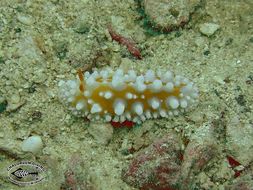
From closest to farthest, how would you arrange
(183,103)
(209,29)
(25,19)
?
(183,103)
(25,19)
(209,29)

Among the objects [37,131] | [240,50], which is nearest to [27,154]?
[37,131]

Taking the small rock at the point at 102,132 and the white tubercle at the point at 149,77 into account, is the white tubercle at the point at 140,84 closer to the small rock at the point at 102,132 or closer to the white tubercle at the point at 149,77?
the white tubercle at the point at 149,77

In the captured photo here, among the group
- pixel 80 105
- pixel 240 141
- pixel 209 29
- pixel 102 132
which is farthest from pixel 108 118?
pixel 209 29

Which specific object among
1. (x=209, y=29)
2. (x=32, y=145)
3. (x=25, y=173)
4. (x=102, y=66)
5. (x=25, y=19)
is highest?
(x=209, y=29)

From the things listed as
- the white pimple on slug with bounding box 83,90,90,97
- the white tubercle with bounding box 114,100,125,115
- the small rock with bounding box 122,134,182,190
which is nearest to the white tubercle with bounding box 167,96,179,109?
the small rock with bounding box 122,134,182,190

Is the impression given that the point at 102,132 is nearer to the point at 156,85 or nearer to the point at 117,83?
the point at 117,83

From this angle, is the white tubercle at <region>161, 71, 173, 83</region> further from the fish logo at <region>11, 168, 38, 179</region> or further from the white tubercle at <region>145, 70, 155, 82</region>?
the fish logo at <region>11, 168, 38, 179</region>

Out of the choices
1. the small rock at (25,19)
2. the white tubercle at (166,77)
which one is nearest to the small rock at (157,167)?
the white tubercle at (166,77)
